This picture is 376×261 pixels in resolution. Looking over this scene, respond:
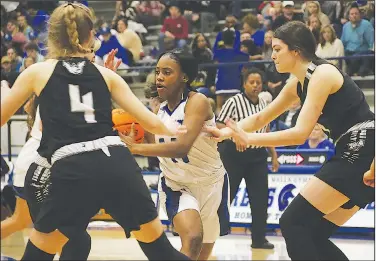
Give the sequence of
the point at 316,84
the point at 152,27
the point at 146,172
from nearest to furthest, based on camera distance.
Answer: the point at 316,84 → the point at 146,172 → the point at 152,27

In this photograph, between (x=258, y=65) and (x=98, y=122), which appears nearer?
(x=98, y=122)

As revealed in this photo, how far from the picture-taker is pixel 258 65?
39.7ft

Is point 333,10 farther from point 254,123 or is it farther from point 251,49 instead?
point 254,123

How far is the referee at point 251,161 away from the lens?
8.90m

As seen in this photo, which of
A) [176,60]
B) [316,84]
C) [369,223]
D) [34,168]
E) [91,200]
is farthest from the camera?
[369,223]

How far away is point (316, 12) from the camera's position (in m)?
12.3

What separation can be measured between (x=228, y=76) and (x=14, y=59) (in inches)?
191

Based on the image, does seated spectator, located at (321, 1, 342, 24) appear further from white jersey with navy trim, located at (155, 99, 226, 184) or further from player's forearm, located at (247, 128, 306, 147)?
player's forearm, located at (247, 128, 306, 147)

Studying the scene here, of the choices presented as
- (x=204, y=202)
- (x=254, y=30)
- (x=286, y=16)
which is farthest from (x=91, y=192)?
(x=254, y=30)

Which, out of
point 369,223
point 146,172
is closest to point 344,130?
point 369,223

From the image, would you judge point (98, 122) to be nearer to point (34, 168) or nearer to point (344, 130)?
point (34, 168)

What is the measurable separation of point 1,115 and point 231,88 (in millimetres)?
8421

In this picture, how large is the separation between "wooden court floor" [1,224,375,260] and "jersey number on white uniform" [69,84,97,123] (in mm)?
4273

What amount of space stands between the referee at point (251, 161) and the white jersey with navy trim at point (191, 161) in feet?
10.4
